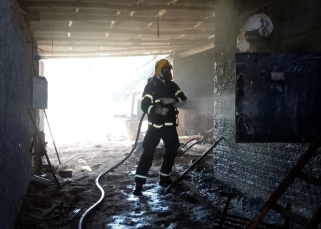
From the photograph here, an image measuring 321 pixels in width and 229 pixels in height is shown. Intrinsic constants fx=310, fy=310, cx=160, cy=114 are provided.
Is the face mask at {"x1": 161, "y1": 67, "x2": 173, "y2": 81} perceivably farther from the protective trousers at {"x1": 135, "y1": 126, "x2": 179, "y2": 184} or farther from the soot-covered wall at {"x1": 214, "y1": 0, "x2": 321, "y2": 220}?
the soot-covered wall at {"x1": 214, "y1": 0, "x2": 321, "y2": 220}

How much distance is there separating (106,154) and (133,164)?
2.29 meters

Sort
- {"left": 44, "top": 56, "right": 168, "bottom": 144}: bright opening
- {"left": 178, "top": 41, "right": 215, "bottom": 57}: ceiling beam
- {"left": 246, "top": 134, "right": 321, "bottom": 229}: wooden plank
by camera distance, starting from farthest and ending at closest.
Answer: {"left": 44, "top": 56, "right": 168, "bottom": 144}: bright opening → {"left": 178, "top": 41, "right": 215, "bottom": 57}: ceiling beam → {"left": 246, "top": 134, "right": 321, "bottom": 229}: wooden plank

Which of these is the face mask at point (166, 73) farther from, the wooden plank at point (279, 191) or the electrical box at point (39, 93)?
the wooden plank at point (279, 191)

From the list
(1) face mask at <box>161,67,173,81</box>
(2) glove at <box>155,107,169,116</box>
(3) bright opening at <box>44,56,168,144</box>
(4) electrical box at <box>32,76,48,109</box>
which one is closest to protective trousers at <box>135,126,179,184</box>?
(2) glove at <box>155,107,169,116</box>

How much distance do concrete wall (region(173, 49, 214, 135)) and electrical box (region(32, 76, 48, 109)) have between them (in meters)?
7.51

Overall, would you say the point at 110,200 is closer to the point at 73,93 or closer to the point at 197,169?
the point at 197,169

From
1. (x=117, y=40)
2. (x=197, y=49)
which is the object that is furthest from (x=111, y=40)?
(x=197, y=49)

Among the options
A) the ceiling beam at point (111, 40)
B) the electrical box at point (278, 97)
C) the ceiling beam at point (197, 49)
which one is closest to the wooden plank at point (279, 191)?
the electrical box at point (278, 97)

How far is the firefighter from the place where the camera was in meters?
5.58

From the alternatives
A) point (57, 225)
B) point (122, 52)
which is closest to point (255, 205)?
point (57, 225)

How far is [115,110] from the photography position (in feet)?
112

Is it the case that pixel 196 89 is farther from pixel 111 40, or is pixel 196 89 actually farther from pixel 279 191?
pixel 279 191

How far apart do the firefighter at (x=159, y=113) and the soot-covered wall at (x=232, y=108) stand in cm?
92

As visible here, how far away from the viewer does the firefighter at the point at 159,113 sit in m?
5.58
